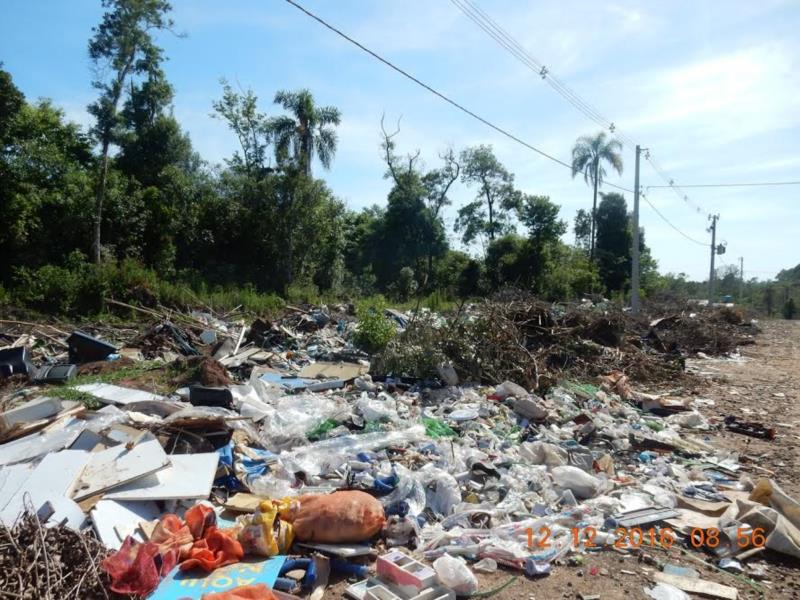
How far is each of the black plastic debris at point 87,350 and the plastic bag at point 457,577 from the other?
7.39 metres

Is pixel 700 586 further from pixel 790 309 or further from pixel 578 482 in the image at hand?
pixel 790 309

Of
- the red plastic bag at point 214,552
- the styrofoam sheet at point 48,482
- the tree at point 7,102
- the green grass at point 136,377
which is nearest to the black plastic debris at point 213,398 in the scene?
the green grass at point 136,377

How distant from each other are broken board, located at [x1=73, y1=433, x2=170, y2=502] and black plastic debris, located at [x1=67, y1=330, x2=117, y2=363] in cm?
527

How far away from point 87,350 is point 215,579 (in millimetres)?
6982

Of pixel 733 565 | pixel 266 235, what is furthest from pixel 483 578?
pixel 266 235

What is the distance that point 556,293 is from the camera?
22.8m

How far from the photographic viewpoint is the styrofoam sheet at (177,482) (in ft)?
11.6

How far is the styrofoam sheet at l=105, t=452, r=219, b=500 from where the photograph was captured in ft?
11.6

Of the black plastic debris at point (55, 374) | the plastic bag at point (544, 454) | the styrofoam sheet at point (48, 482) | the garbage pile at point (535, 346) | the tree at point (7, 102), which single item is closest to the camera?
the styrofoam sheet at point (48, 482)

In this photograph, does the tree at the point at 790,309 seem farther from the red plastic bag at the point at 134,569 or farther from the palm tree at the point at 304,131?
the red plastic bag at the point at 134,569

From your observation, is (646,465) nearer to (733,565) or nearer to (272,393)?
(733,565)

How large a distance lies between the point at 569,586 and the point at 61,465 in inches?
131

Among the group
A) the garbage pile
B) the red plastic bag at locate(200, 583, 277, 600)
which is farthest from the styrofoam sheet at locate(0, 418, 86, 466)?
the garbage pile
